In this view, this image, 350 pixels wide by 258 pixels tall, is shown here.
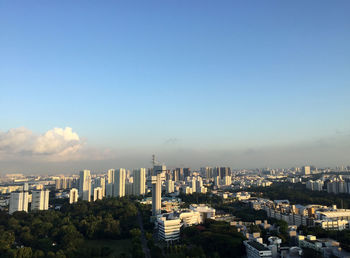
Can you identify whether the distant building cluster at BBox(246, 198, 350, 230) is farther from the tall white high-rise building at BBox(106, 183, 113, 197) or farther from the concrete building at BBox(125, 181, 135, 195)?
the tall white high-rise building at BBox(106, 183, 113, 197)

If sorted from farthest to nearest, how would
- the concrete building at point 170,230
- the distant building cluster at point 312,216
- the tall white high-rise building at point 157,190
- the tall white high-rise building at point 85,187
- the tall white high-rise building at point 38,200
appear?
1. the tall white high-rise building at point 85,187
2. the tall white high-rise building at point 38,200
3. the tall white high-rise building at point 157,190
4. the distant building cluster at point 312,216
5. the concrete building at point 170,230

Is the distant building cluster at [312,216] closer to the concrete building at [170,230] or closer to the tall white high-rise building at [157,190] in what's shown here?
the concrete building at [170,230]

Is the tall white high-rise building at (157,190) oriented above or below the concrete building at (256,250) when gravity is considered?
above

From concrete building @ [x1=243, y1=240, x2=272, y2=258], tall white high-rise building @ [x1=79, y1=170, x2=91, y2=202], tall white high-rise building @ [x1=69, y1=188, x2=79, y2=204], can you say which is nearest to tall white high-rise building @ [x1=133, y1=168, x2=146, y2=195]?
tall white high-rise building @ [x1=79, y1=170, x2=91, y2=202]

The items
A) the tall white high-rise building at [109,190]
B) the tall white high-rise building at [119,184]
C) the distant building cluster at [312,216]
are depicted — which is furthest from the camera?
the tall white high-rise building at [109,190]

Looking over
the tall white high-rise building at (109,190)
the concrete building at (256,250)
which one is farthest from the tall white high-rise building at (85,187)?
the concrete building at (256,250)

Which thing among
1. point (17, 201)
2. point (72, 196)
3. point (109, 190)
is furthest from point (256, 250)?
point (109, 190)

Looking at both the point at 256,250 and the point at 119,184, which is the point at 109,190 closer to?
the point at 119,184

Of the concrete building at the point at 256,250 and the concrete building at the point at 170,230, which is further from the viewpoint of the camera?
the concrete building at the point at 170,230

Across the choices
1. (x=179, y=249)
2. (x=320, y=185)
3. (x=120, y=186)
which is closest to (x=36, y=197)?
(x=120, y=186)
